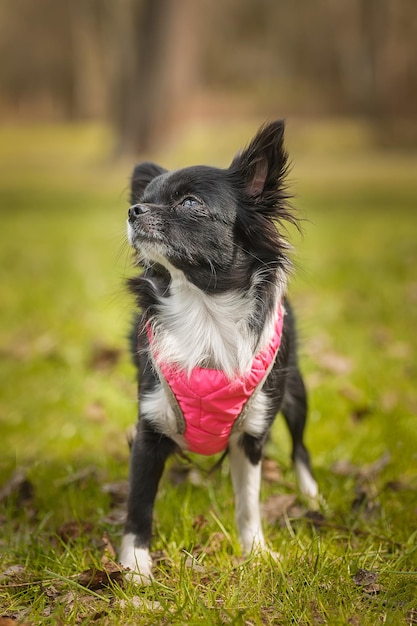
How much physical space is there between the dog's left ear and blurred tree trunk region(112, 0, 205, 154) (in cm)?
1432

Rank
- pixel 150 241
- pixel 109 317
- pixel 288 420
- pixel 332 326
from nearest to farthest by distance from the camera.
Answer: pixel 150 241, pixel 288 420, pixel 332 326, pixel 109 317

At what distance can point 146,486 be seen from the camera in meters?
2.70

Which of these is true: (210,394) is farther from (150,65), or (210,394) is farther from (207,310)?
(150,65)

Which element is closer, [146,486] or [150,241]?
[150,241]

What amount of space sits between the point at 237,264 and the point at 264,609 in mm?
1265

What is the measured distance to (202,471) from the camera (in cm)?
345

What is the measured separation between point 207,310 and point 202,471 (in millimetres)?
1137

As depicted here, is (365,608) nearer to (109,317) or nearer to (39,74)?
(109,317)

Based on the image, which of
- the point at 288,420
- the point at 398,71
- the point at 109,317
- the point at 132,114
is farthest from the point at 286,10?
the point at 288,420

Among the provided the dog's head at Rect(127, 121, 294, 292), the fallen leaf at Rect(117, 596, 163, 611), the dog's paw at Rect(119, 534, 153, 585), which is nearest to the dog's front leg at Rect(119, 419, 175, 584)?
the dog's paw at Rect(119, 534, 153, 585)

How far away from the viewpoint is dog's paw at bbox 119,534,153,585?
252 centimetres

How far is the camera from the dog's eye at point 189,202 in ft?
8.58

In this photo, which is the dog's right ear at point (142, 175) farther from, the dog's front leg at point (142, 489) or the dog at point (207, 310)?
the dog's front leg at point (142, 489)

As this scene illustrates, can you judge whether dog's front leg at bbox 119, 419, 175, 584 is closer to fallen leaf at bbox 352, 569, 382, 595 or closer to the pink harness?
the pink harness
